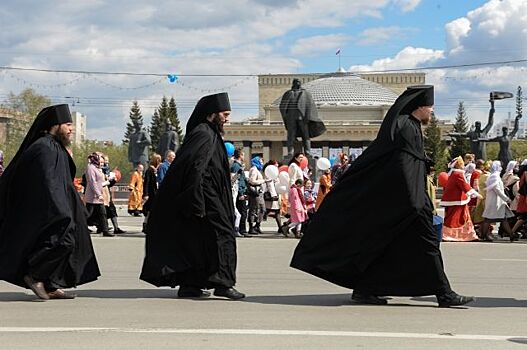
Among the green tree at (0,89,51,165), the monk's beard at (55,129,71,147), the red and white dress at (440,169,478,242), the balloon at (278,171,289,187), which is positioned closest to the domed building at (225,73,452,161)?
the green tree at (0,89,51,165)

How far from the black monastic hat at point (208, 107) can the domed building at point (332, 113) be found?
3291 inches

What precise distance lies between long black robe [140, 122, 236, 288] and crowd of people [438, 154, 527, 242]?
943 cm

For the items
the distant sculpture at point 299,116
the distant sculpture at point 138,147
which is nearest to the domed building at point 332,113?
the distant sculpture at point 138,147

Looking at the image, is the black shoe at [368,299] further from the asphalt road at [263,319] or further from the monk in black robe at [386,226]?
the asphalt road at [263,319]

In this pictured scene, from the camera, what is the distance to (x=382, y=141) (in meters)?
9.00

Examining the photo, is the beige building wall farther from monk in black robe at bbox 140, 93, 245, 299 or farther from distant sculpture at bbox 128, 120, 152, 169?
monk in black robe at bbox 140, 93, 245, 299

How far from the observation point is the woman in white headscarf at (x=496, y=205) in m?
18.5

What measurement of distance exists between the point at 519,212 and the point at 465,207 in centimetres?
119

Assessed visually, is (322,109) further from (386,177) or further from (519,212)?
(386,177)

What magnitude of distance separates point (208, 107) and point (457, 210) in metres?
9.58

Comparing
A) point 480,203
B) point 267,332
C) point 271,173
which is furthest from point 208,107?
point 271,173

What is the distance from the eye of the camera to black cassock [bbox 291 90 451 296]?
8641 mm

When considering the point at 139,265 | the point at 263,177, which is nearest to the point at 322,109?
the point at 263,177

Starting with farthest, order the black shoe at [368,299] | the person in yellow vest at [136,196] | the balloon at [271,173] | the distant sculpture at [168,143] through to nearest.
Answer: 1. the distant sculpture at [168,143]
2. the person in yellow vest at [136,196]
3. the balloon at [271,173]
4. the black shoe at [368,299]
